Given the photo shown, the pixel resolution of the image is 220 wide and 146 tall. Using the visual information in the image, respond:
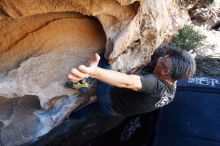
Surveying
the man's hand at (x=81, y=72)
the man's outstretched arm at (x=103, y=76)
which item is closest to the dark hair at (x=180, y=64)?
the man's outstretched arm at (x=103, y=76)

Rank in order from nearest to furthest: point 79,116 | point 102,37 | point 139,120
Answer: point 102,37 < point 79,116 < point 139,120

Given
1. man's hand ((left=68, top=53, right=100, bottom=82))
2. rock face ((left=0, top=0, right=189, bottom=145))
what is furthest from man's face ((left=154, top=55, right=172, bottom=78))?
man's hand ((left=68, top=53, right=100, bottom=82))

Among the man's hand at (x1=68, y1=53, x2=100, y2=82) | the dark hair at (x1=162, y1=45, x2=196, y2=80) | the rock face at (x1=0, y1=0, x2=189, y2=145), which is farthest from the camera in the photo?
the dark hair at (x1=162, y1=45, x2=196, y2=80)

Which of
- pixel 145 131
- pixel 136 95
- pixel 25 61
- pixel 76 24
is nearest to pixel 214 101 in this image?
pixel 145 131

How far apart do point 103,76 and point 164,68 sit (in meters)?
0.58

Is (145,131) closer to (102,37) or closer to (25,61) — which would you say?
(102,37)

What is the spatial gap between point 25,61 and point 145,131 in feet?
3.62

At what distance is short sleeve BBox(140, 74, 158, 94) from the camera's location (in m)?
2.15

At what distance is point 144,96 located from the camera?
89.7 inches

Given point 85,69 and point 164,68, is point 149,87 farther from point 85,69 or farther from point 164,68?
point 85,69

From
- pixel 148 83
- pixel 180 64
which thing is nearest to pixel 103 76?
pixel 148 83

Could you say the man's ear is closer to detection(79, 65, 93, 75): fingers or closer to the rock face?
the rock face

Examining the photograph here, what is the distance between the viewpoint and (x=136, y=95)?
2.30 m

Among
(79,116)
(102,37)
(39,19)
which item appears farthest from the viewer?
(79,116)
